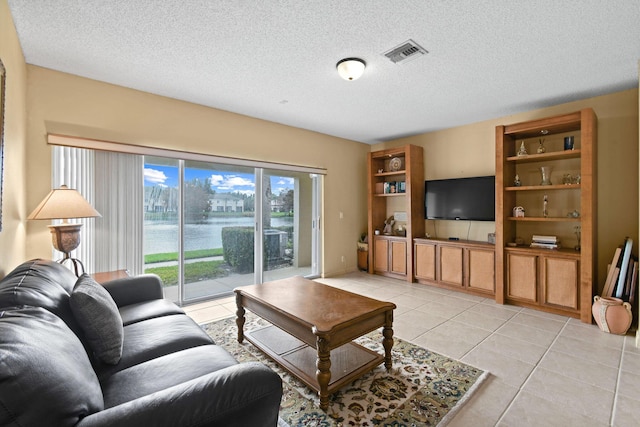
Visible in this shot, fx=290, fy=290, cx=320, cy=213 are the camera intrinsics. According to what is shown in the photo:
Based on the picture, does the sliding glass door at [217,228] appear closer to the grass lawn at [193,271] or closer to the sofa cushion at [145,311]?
the grass lawn at [193,271]

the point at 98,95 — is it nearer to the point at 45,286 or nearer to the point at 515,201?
the point at 45,286

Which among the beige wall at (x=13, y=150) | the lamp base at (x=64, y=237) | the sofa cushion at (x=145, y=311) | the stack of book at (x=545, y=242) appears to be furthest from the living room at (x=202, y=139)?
the sofa cushion at (x=145, y=311)

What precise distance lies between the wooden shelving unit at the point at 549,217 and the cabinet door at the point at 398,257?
4.90 ft

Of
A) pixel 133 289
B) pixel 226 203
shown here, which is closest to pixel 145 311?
pixel 133 289

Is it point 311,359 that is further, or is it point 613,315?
point 613,315

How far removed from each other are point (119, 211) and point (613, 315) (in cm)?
540

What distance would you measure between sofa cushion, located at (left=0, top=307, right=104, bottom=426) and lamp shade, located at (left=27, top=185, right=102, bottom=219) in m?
1.54

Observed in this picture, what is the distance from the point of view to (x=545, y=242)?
3758 millimetres

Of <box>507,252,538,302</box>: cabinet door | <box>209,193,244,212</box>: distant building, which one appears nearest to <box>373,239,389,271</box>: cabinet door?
<box>507,252,538,302</box>: cabinet door

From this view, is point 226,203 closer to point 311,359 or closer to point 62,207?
point 62,207

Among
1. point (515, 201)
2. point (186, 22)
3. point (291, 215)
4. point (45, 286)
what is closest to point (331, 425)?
point (45, 286)

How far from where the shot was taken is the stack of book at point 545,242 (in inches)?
145

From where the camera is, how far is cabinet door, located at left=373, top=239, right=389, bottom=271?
542 centimetres

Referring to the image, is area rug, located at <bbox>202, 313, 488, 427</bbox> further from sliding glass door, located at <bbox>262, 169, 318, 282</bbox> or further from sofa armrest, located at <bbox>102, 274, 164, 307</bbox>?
sliding glass door, located at <bbox>262, 169, 318, 282</bbox>
